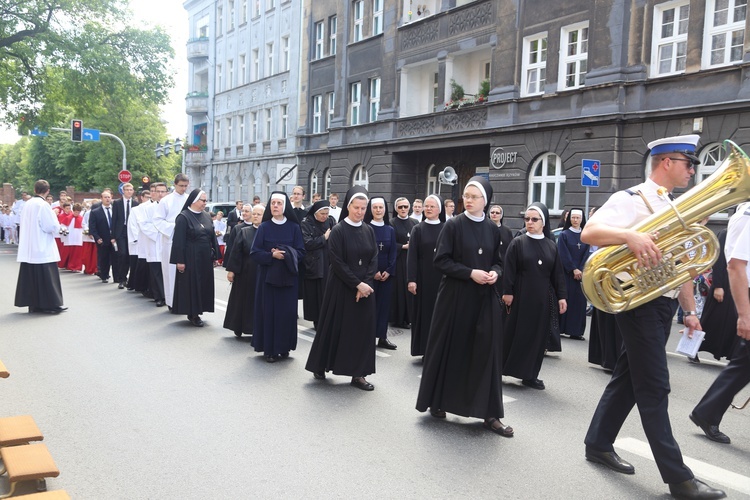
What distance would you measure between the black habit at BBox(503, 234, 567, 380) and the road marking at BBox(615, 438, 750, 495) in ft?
6.80

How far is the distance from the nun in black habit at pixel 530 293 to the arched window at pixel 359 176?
24.1 meters

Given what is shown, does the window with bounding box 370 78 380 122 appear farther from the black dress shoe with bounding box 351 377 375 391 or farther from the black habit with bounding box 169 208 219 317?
the black dress shoe with bounding box 351 377 375 391

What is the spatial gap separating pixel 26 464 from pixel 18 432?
54 centimetres

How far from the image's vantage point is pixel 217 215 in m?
24.6

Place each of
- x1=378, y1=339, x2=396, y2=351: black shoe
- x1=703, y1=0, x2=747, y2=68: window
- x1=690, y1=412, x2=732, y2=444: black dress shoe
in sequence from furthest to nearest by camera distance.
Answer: x1=703, y1=0, x2=747, y2=68: window < x1=378, y1=339, x2=396, y2=351: black shoe < x1=690, y1=412, x2=732, y2=444: black dress shoe

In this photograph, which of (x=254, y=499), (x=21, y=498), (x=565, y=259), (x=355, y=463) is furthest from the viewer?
(x=565, y=259)

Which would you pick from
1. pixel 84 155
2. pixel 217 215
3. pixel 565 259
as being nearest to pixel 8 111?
pixel 217 215

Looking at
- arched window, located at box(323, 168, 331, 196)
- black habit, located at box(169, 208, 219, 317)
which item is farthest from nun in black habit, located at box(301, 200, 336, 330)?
arched window, located at box(323, 168, 331, 196)

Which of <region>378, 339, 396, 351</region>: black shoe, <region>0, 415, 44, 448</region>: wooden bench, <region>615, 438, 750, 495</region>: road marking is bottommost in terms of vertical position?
<region>378, 339, 396, 351</region>: black shoe

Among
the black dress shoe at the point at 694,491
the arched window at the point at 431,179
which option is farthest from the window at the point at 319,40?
the black dress shoe at the point at 694,491

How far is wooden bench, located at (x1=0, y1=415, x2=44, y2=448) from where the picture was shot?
15.4ft

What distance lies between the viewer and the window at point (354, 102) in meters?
32.6

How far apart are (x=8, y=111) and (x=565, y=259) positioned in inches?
1114

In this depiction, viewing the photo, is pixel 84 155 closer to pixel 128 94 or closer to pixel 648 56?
pixel 128 94
